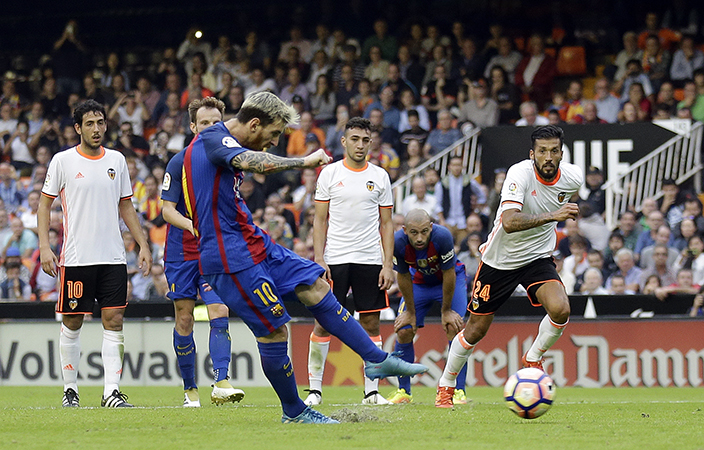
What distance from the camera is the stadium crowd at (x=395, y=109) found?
1531 centimetres

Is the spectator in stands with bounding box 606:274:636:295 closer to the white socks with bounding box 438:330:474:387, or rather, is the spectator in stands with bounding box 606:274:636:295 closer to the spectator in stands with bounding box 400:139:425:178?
the spectator in stands with bounding box 400:139:425:178

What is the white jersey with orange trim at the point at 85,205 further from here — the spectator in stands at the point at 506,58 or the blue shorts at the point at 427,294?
the spectator in stands at the point at 506,58

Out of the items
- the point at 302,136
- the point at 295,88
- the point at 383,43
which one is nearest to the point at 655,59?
the point at 383,43

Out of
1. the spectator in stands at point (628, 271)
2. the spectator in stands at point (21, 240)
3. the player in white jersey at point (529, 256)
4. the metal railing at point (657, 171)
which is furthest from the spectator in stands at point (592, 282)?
the spectator in stands at point (21, 240)

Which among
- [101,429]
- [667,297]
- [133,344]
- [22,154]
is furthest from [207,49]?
[101,429]

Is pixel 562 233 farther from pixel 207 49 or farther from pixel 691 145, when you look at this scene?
pixel 207 49

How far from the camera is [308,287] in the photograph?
644cm

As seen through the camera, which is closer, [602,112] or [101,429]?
[101,429]

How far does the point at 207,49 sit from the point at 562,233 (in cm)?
977

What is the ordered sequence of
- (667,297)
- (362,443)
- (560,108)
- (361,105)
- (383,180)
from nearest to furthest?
(362,443), (383,180), (667,297), (560,108), (361,105)

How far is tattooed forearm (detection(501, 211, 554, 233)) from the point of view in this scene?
7.72 metres

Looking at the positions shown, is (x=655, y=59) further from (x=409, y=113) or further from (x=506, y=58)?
(x=409, y=113)

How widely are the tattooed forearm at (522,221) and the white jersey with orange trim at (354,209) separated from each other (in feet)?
5.70

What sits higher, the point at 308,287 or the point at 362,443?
the point at 308,287
